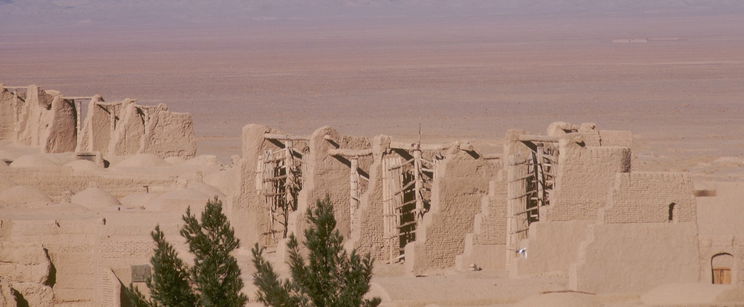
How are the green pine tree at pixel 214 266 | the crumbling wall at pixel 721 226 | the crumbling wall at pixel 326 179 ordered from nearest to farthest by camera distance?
1. the green pine tree at pixel 214 266
2. the crumbling wall at pixel 721 226
3. the crumbling wall at pixel 326 179

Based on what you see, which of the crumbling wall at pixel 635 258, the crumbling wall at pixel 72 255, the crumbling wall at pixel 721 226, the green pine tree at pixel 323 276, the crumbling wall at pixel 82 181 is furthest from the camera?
the crumbling wall at pixel 82 181

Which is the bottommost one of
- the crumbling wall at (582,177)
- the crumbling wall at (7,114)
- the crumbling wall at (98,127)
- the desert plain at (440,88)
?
the crumbling wall at (582,177)

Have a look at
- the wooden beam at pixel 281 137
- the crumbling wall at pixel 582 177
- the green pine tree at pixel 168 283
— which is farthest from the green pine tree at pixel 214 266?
the wooden beam at pixel 281 137

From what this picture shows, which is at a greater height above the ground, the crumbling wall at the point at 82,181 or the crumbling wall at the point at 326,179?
the crumbling wall at the point at 82,181

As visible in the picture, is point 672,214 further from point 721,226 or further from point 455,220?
point 455,220

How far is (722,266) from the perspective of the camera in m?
20.7

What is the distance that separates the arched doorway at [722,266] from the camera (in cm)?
2066

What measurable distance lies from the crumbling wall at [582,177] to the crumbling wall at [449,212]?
5.40 ft

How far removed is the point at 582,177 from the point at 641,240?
1.27 meters

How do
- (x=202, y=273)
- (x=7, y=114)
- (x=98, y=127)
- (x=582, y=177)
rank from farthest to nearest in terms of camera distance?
1. (x=7, y=114)
2. (x=98, y=127)
3. (x=582, y=177)
4. (x=202, y=273)

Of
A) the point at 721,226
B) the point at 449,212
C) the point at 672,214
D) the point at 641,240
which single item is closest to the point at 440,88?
the point at 721,226

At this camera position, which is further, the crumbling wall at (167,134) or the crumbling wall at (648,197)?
the crumbling wall at (167,134)

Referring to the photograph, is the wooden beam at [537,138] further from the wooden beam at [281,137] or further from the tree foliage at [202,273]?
the tree foliage at [202,273]

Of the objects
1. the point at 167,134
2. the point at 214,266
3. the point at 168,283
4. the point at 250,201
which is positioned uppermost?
the point at 167,134
